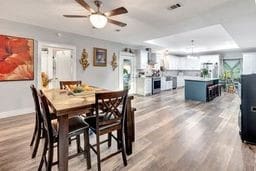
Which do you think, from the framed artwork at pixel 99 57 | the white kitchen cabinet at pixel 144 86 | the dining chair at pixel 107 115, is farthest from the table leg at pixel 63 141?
the white kitchen cabinet at pixel 144 86

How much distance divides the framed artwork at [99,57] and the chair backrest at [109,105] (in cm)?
435

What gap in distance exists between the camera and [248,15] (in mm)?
3496

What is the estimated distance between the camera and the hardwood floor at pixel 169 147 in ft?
7.16

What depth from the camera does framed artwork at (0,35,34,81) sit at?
4.11m

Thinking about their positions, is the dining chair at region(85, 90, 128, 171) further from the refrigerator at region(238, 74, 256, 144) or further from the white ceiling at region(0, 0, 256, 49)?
the refrigerator at region(238, 74, 256, 144)

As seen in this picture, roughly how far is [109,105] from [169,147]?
140 centimetres

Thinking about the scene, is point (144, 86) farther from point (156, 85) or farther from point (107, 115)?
point (107, 115)

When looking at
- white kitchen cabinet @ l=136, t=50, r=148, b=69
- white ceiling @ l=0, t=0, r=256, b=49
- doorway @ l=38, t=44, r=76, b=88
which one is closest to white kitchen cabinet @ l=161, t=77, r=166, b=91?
white kitchen cabinet @ l=136, t=50, r=148, b=69

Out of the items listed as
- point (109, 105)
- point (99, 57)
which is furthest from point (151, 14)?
point (99, 57)

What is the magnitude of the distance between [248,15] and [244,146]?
2691mm

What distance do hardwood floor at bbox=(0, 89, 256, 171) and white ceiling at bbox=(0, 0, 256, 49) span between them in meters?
2.42

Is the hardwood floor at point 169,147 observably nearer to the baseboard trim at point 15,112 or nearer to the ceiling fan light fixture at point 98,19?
the baseboard trim at point 15,112

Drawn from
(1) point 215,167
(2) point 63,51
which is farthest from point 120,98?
(2) point 63,51

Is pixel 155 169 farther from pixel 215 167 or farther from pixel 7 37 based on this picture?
pixel 7 37
